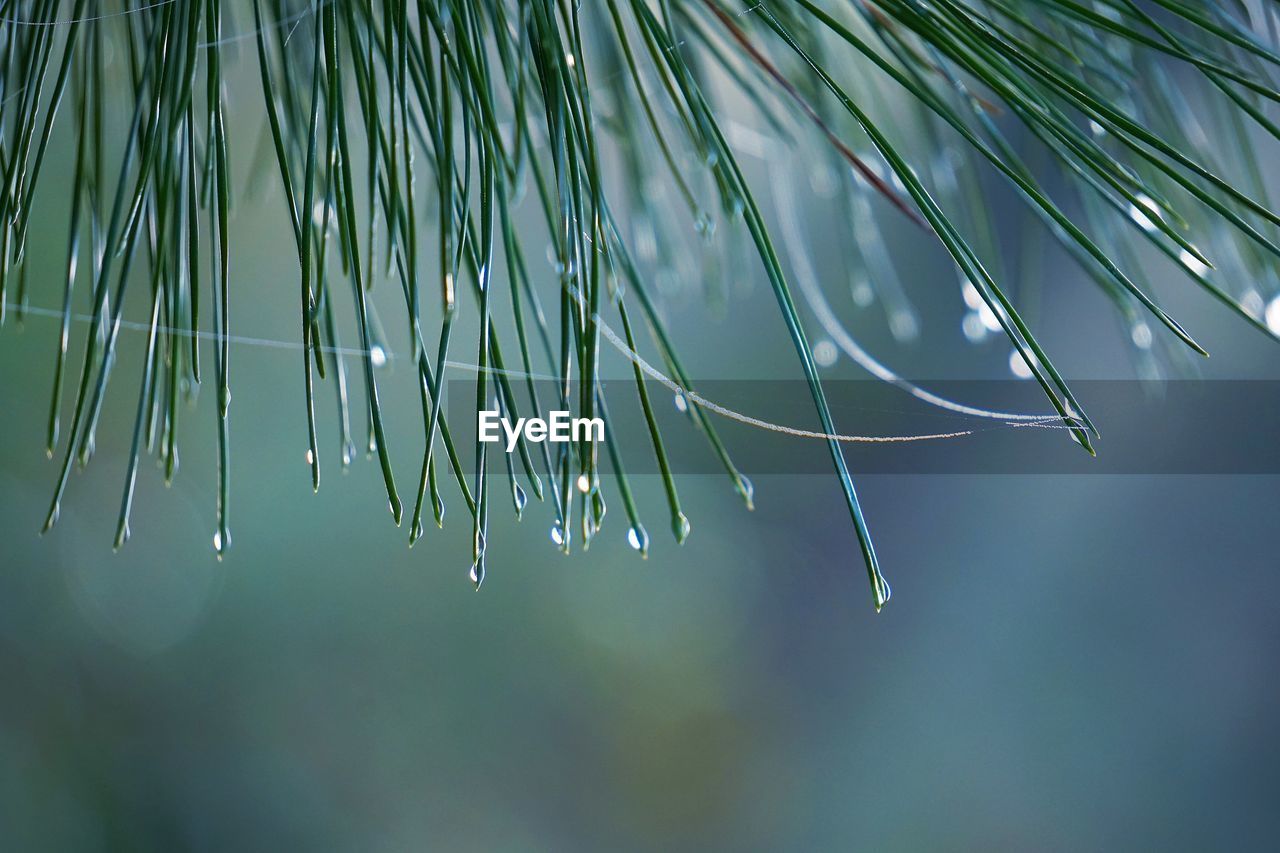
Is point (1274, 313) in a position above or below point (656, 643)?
above

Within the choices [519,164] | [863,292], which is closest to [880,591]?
[519,164]

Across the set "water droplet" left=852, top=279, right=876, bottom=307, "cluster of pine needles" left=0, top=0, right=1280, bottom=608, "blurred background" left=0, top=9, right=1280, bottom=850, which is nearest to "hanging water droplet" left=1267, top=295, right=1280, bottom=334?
"cluster of pine needles" left=0, top=0, right=1280, bottom=608

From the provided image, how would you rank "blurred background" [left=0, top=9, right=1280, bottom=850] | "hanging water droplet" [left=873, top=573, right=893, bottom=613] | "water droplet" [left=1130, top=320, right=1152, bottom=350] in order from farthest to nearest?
"blurred background" [left=0, top=9, right=1280, bottom=850] < "water droplet" [left=1130, top=320, right=1152, bottom=350] < "hanging water droplet" [left=873, top=573, right=893, bottom=613]

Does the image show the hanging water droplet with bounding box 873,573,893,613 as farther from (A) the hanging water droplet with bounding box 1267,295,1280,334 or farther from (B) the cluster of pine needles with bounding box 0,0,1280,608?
(A) the hanging water droplet with bounding box 1267,295,1280,334

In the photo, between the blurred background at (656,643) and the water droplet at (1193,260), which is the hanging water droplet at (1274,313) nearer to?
the water droplet at (1193,260)

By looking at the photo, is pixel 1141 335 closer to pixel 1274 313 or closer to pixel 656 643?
pixel 1274 313

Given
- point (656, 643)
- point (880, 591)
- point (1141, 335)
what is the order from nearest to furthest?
point (880, 591) < point (1141, 335) < point (656, 643)

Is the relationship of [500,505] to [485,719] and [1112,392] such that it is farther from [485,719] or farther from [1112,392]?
[1112,392]

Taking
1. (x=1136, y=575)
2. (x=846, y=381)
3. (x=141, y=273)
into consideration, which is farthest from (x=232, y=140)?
(x=1136, y=575)
